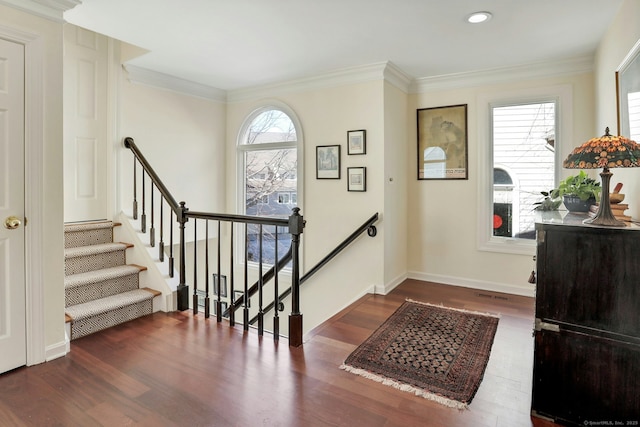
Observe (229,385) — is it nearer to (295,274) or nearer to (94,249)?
(295,274)

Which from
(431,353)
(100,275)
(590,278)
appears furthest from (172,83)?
(590,278)

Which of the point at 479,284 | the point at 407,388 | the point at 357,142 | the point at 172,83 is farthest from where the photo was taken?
the point at 172,83

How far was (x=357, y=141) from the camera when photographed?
3963mm

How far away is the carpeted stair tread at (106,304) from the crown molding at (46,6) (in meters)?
2.07

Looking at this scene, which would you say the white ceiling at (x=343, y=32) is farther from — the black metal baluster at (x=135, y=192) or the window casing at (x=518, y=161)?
the black metal baluster at (x=135, y=192)

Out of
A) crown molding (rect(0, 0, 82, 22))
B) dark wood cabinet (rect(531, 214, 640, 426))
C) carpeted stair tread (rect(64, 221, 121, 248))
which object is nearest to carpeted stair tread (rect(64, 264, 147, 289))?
carpeted stair tread (rect(64, 221, 121, 248))

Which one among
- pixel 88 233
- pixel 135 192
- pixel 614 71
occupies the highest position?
pixel 614 71

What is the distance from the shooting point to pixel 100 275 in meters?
3.15

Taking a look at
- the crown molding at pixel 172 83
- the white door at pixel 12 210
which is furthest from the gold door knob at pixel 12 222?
the crown molding at pixel 172 83

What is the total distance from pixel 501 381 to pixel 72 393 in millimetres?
2493

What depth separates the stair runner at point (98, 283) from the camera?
2863mm

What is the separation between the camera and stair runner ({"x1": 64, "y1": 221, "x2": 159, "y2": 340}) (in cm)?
286

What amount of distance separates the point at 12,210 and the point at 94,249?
109 centimetres

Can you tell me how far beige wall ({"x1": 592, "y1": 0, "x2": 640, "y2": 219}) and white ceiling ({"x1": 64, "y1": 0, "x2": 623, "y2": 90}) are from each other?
0.13 metres
